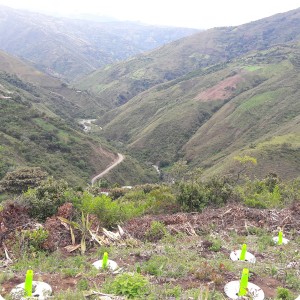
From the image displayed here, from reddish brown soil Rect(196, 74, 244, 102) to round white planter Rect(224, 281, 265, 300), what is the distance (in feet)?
453

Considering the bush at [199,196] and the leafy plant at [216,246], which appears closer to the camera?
the leafy plant at [216,246]

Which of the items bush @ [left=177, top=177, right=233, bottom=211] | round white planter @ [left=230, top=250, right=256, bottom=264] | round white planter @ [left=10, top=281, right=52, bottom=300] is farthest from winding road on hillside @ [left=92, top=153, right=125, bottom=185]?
round white planter @ [left=10, top=281, right=52, bottom=300]

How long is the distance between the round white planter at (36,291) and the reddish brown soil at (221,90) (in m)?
139

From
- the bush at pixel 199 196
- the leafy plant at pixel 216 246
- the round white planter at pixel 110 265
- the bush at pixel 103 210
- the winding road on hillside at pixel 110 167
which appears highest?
the round white planter at pixel 110 265

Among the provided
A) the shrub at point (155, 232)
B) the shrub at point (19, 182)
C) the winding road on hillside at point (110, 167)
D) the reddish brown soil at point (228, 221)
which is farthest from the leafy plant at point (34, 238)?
the winding road on hillside at point (110, 167)

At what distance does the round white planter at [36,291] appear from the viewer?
27.1 feet

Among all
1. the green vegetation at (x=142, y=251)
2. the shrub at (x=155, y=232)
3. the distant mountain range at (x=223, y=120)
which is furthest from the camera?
the distant mountain range at (x=223, y=120)

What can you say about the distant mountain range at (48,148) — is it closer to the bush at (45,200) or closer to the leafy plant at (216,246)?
the bush at (45,200)

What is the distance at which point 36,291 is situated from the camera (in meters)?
8.51

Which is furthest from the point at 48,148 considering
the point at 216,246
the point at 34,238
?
the point at 216,246

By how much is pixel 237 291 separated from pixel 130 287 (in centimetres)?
277

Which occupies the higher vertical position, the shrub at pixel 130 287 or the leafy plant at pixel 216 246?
the shrub at pixel 130 287

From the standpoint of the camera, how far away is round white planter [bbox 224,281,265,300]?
8.51 metres

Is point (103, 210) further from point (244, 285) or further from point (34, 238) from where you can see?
point (244, 285)
